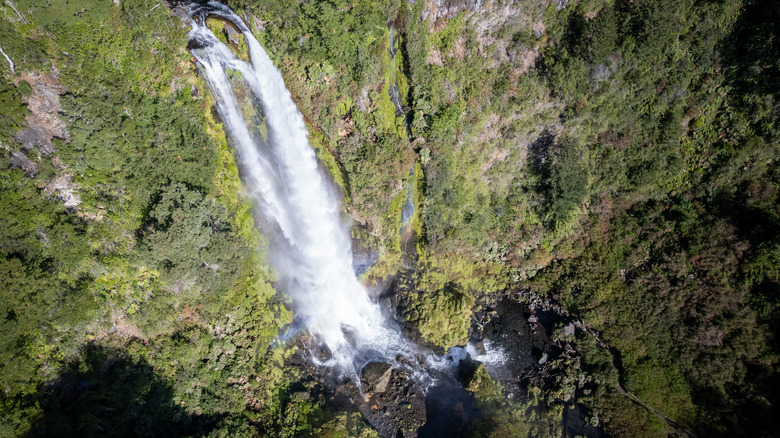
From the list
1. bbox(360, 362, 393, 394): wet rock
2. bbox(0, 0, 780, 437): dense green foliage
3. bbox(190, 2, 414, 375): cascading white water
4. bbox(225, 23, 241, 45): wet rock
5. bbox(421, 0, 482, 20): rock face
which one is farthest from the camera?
bbox(360, 362, 393, 394): wet rock

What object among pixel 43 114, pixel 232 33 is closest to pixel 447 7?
pixel 232 33

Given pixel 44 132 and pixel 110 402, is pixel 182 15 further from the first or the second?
pixel 110 402

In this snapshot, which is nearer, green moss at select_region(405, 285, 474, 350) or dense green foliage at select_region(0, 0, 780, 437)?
dense green foliage at select_region(0, 0, 780, 437)

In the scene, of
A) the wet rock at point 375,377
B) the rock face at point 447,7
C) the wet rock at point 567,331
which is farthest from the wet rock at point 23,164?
the wet rock at point 567,331

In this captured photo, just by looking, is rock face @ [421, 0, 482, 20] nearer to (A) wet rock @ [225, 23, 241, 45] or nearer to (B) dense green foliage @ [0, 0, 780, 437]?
(B) dense green foliage @ [0, 0, 780, 437]

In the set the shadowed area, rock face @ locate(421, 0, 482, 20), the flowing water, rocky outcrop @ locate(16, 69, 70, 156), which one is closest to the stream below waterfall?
the flowing water

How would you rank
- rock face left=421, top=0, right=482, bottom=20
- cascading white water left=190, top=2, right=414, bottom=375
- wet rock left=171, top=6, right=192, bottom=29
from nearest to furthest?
wet rock left=171, top=6, right=192, bottom=29 < cascading white water left=190, top=2, right=414, bottom=375 < rock face left=421, top=0, right=482, bottom=20

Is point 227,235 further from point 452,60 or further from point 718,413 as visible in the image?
point 718,413

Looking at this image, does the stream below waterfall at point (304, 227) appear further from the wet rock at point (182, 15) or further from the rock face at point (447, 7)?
the rock face at point (447, 7)
